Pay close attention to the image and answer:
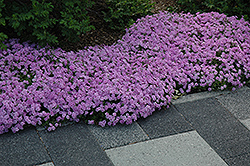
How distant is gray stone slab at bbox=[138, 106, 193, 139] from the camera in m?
3.61

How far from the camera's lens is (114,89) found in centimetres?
382

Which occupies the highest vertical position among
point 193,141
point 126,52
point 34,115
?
point 126,52

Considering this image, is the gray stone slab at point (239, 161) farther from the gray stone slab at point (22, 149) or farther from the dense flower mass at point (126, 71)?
the gray stone slab at point (22, 149)

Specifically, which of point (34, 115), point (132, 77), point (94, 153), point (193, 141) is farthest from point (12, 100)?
point (193, 141)

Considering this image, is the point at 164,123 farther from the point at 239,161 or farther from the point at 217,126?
the point at 239,161

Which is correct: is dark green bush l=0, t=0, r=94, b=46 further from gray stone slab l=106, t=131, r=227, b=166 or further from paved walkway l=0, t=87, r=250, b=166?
gray stone slab l=106, t=131, r=227, b=166

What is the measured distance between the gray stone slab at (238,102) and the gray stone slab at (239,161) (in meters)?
0.78

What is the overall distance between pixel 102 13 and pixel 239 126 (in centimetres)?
331

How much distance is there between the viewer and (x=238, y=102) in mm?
4242

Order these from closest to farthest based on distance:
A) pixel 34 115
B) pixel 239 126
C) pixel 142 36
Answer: pixel 34 115, pixel 239 126, pixel 142 36

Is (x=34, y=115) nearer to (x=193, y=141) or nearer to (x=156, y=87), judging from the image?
(x=156, y=87)

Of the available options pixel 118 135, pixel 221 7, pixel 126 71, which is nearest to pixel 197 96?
pixel 126 71

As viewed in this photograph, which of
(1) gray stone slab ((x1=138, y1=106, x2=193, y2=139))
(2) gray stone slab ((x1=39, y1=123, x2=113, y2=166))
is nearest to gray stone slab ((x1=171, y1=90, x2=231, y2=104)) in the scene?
(1) gray stone slab ((x1=138, y1=106, x2=193, y2=139))

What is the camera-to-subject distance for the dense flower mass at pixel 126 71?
3.62 meters
